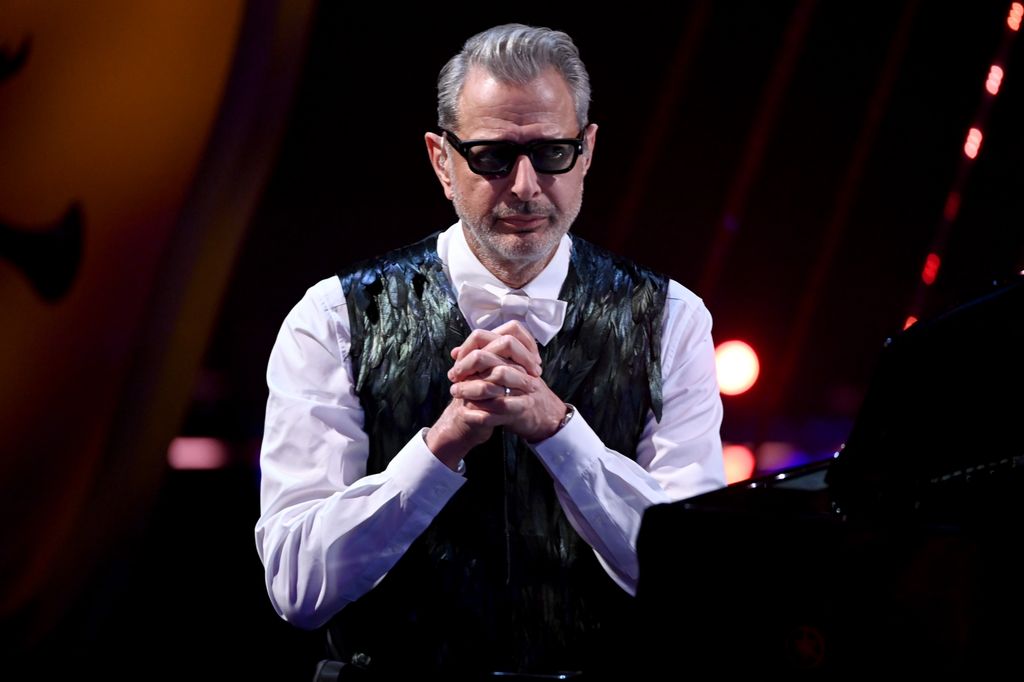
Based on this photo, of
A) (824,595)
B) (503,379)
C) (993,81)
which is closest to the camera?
(824,595)

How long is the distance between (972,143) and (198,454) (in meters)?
3.12

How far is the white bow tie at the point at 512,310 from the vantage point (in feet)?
6.66

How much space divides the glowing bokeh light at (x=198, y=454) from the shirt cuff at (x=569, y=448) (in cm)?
128

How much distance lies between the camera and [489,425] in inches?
66.5

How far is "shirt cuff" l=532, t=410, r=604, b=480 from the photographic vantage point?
1766mm

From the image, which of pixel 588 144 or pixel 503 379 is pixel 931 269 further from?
pixel 503 379

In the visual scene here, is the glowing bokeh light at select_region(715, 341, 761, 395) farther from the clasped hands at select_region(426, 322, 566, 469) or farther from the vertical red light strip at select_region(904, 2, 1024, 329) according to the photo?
the clasped hands at select_region(426, 322, 566, 469)

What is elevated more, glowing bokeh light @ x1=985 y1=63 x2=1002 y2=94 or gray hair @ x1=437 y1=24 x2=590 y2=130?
glowing bokeh light @ x1=985 y1=63 x2=1002 y2=94

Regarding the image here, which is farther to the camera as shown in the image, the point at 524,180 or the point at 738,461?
the point at 738,461

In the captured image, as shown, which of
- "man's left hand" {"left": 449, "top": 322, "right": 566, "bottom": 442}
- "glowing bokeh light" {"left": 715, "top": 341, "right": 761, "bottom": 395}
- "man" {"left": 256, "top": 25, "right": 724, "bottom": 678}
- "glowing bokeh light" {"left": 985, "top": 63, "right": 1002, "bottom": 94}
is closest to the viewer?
"man's left hand" {"left": 449, "top": 322, "right": 566, "bottom": 442}

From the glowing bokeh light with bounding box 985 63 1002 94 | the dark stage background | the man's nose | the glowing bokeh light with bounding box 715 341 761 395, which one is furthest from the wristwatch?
the glowing bokeh light with bounding box 985 63 1002 94

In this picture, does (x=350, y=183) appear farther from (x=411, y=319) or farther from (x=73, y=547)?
(x=73, y=547)

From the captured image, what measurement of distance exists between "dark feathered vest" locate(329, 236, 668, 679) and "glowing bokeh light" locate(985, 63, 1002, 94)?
2661 mm

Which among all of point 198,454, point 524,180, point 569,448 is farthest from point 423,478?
point 198,454
